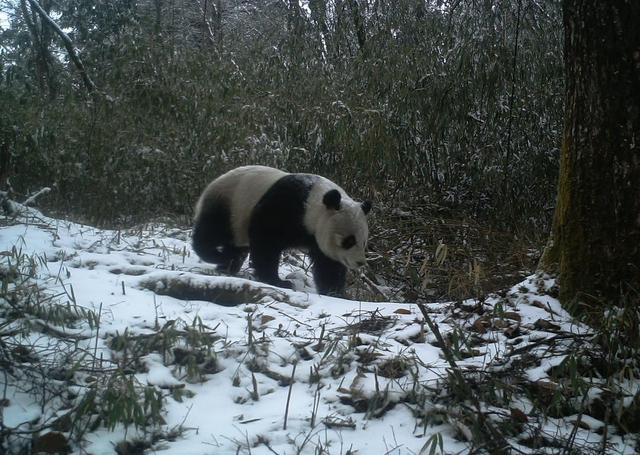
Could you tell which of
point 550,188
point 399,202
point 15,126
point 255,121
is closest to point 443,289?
point 399,202

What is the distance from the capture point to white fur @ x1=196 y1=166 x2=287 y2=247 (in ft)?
18.0

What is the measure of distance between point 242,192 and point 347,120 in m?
2.76

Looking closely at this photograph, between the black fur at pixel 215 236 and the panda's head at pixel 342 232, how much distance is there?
103 centimetres

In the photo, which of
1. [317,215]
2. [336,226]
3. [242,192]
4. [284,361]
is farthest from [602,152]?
[242,192]

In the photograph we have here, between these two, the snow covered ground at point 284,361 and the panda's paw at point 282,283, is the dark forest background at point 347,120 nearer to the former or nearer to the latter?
the panda's paw at point 282,283

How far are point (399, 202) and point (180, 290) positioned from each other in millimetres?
4550

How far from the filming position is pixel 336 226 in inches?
200

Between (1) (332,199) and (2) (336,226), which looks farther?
(2) (336,226)

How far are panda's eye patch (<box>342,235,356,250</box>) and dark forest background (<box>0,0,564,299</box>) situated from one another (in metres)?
1.66

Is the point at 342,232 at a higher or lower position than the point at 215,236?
higher

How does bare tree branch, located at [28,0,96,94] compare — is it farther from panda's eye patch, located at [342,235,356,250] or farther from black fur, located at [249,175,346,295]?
panda's eye patch, located at [342,235,356,250]

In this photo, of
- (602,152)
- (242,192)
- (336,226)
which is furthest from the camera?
(242,192)

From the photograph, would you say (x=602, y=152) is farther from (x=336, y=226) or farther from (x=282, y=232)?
(x=282, y=232)

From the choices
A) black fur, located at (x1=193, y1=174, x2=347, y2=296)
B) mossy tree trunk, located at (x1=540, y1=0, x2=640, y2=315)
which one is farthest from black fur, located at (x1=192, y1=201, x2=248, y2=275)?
mossy tree trunk, located at (x1=540, y1=0, x2=640, y2=315)
